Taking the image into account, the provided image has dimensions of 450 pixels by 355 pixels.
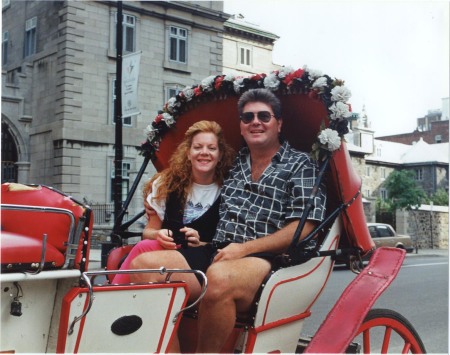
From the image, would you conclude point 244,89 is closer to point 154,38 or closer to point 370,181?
point 154,38

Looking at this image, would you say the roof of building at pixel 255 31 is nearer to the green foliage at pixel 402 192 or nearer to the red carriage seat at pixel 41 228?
the red carriage seat at pixel 41 228

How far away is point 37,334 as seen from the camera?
7.11 feet

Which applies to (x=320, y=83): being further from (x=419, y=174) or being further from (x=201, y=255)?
(x=419, y=174)

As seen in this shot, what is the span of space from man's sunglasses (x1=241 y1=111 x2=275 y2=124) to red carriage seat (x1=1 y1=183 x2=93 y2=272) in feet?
4.75

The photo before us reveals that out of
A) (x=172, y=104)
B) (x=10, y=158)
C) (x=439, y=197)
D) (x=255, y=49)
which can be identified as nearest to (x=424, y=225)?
(x=439, y=197)

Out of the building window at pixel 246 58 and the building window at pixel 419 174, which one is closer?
the building window at pixel 246 58

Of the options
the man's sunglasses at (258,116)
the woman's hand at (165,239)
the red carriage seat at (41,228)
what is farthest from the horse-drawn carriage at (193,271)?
the woman's hand at (165,239)

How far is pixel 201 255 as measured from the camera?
10.3 feet

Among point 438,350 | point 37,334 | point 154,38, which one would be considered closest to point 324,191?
point 37,334

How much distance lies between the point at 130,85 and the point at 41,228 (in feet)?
31.1

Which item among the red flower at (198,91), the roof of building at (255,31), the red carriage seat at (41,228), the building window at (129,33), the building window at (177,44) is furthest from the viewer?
the building window at (177,44)

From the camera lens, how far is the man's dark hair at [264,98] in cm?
342

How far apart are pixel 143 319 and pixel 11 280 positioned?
0.62m

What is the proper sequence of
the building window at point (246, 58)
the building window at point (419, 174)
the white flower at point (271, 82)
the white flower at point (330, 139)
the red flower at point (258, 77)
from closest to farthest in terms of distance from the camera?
1. the white flower at point (330, 139)
2. the white flower at point (271, 82)
3. the red flower at point (258, 77)
4. the building window at point (246, 58)
5. the building window at point (419, 174)
